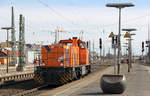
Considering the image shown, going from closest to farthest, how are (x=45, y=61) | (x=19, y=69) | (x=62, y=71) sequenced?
(x=62, y=71) → (x=45, y=61) → (x=19, y=69)

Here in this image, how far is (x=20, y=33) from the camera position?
155 ft

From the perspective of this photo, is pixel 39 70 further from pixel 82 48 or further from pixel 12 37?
pixel 12 37

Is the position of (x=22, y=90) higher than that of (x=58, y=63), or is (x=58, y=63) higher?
(x=58, y=63)

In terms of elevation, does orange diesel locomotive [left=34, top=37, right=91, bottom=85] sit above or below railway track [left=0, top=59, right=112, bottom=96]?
above

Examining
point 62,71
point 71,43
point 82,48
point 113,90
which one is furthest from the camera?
point 82,48

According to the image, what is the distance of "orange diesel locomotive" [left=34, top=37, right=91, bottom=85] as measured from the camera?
19.5m

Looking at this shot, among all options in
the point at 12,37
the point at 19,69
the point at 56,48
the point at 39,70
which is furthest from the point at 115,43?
the point at 12,37

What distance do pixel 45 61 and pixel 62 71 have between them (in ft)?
7.18

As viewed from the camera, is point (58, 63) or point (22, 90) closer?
point (22, 90)

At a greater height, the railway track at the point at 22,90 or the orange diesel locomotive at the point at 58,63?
the orange diesel locomotive at the point at 58,63

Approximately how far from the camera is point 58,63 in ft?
68.3

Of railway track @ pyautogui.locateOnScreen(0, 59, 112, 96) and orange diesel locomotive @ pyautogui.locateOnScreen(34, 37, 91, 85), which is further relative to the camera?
orange diesel locomotive @ pyautogui.locateOnScreen(34, 37, 91, 85)

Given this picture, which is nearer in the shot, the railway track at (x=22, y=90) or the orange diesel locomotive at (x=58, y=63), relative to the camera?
the railway track at (x=22, y=90)

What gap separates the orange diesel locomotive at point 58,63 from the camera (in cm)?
1953
